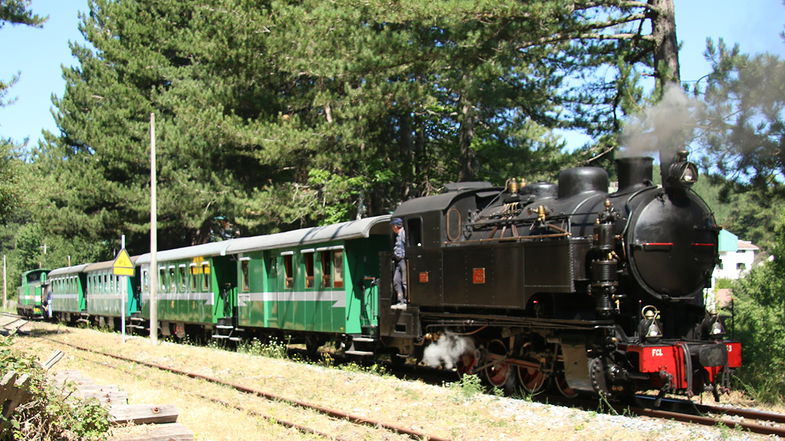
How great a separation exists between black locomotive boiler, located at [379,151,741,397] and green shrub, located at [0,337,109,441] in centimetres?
545

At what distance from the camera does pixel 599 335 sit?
9.03 m

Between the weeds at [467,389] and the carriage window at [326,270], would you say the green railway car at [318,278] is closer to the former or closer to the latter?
the carriage window at [326,270]

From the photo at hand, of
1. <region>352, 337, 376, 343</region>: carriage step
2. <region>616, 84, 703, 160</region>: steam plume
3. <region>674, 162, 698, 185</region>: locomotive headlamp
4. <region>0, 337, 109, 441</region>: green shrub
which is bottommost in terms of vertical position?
<region>352, 337, 376, 343</region>: carriage step

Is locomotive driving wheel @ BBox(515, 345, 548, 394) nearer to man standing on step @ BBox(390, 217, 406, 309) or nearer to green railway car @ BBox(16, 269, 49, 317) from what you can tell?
man standing on step @ BBox(390, 217, 406, 309)

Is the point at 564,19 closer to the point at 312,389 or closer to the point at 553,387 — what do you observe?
the point at 553,387

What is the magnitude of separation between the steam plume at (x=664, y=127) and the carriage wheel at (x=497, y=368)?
128 inches

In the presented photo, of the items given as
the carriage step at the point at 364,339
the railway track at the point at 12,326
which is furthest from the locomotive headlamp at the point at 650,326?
the railway track at the point at 12,326

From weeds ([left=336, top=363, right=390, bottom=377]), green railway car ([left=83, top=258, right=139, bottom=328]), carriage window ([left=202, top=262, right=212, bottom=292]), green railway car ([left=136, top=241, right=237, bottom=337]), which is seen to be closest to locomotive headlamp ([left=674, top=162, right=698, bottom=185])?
weeds ([left=336, top=363, right=390, bottom=377])

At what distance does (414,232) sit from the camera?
39.4ft

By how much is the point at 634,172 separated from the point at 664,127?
44.5 inches

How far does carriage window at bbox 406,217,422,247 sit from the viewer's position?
38.8 ft

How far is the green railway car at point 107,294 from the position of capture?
2655 centimetres

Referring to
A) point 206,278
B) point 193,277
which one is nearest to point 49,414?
point 206,278

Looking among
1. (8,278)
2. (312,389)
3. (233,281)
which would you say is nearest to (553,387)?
(312,389)
